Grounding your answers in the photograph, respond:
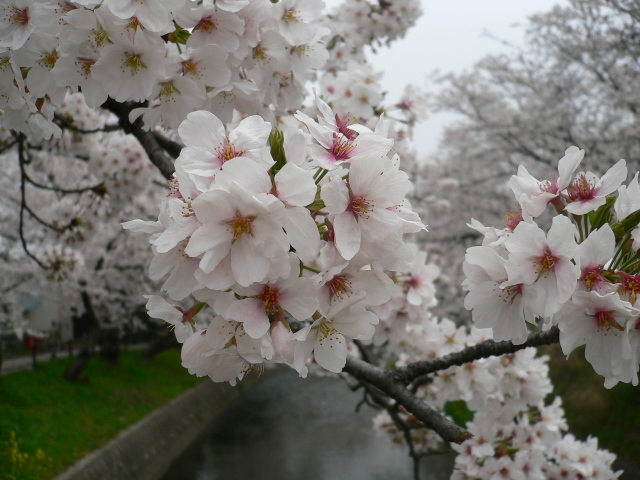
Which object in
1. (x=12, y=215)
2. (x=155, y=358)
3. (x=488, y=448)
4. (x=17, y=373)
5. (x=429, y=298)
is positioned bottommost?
(x=155, y=358)

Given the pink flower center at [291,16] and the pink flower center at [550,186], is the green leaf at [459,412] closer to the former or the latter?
the pink flower center at [550,186]

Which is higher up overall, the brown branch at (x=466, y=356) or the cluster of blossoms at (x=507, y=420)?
the brown branch at (x=466, y=356)

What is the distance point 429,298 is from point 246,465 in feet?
25.4

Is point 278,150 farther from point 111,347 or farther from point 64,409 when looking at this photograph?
point 111,347

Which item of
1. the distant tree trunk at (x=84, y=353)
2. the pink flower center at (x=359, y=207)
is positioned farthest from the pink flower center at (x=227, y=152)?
the distant tree trunk at (x=84, y=353)

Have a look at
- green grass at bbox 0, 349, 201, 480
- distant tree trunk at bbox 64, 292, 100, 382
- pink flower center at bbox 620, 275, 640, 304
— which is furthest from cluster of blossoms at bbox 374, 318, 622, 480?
distant tree trunk at bbox 64, 292, 100, 382

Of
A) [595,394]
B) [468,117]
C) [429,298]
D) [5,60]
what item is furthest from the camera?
[468,117]

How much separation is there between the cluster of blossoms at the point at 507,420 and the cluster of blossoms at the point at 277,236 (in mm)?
1863

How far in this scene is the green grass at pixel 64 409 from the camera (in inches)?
231

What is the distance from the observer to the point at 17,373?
30.5 ft

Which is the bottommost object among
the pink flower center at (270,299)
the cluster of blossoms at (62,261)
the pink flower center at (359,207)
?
the cluster of blossoms at (62,261)

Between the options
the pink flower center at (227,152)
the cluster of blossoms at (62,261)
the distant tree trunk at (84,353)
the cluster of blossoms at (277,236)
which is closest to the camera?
the cluster of blossoms at (277,236)

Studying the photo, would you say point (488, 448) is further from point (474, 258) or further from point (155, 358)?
point (155, 358)

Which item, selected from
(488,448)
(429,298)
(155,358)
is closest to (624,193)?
(429,298)
